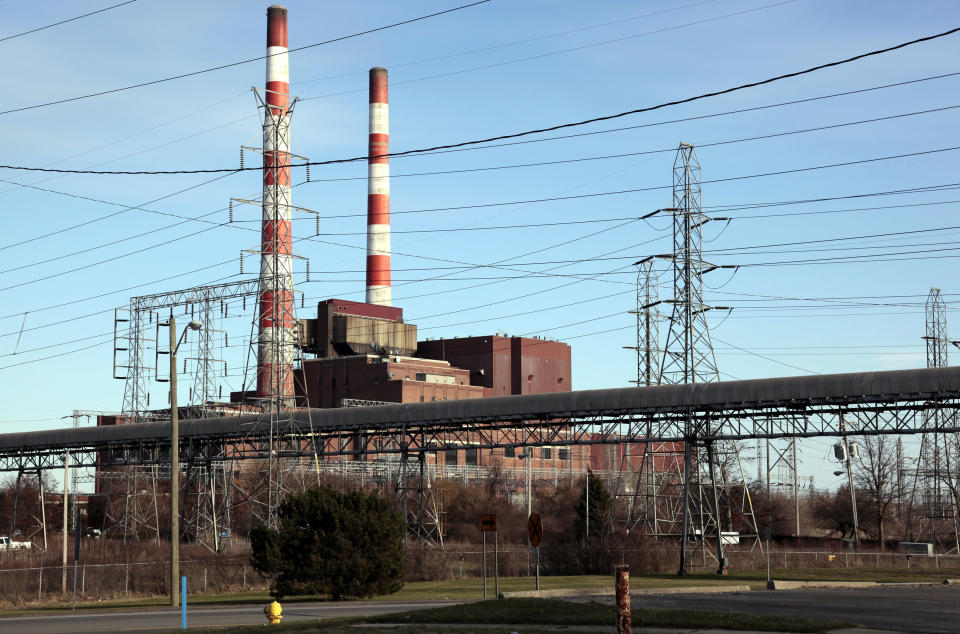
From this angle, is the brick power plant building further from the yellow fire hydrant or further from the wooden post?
the wooden post

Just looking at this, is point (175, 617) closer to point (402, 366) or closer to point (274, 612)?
point (274, 612)

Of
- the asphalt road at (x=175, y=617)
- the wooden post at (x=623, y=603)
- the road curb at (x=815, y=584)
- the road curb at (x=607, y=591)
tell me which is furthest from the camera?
the road curb at (x=815, y=584)

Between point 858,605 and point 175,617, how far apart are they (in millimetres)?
16488

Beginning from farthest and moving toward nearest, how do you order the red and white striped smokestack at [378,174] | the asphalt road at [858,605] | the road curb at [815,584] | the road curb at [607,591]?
the red and white striped smokestack at [378,174] → the road curb at [815,584] → the road curb at [607,591] → the asphalt road at [858,605]

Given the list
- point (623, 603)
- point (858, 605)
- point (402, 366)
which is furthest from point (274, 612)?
point (402, 366)

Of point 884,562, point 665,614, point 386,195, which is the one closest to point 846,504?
point 884,562

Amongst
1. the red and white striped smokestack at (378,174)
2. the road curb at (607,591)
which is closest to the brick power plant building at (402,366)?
the red and white striped smokestack at (378,174)

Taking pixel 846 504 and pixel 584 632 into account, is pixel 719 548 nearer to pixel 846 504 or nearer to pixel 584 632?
pixel 584 632

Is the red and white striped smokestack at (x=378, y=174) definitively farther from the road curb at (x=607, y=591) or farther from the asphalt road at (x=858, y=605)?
the asphalt road at (x=858, y=605)

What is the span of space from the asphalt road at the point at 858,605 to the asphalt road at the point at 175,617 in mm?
7214

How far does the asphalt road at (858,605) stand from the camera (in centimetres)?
2011

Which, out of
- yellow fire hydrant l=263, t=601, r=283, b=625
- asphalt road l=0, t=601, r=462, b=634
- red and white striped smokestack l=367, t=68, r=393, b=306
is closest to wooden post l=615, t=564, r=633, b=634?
yellow fire hydrant l=263, t=601, r=283, b=625

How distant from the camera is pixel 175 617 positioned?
90.3 ft

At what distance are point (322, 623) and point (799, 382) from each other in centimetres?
2735
